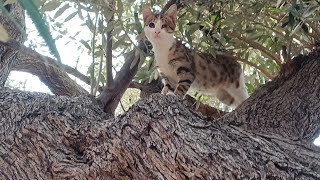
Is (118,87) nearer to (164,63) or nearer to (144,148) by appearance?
(164,63)

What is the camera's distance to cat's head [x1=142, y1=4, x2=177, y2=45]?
212cm

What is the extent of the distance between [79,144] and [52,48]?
101 cm

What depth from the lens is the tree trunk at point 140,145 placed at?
1.03m

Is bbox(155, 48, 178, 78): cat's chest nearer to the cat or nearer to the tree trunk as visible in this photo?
the cat

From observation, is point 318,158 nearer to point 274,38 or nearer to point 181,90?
point 274,38

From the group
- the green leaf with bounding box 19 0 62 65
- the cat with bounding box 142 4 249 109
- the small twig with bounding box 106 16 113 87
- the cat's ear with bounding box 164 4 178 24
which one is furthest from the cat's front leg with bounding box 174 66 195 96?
the green leaf with bounding box 19 0 62 65

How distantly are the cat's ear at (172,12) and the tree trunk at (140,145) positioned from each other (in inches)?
28.9

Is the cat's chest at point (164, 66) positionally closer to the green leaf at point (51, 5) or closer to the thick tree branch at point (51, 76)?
the thick tree branch at point (51, 76)

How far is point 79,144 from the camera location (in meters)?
1.23

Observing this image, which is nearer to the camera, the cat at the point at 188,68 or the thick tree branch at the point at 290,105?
the thick tree branch at the point at 290,105

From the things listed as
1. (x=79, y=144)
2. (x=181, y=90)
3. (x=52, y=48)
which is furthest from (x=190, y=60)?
(x=52, y=48)

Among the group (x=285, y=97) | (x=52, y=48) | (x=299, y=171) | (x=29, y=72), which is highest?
(x=285, y=97)

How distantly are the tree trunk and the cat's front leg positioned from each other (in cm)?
75

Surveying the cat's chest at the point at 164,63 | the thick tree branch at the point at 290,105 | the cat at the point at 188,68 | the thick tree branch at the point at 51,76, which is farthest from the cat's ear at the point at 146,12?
the thick tree branch at the point at 290,105
